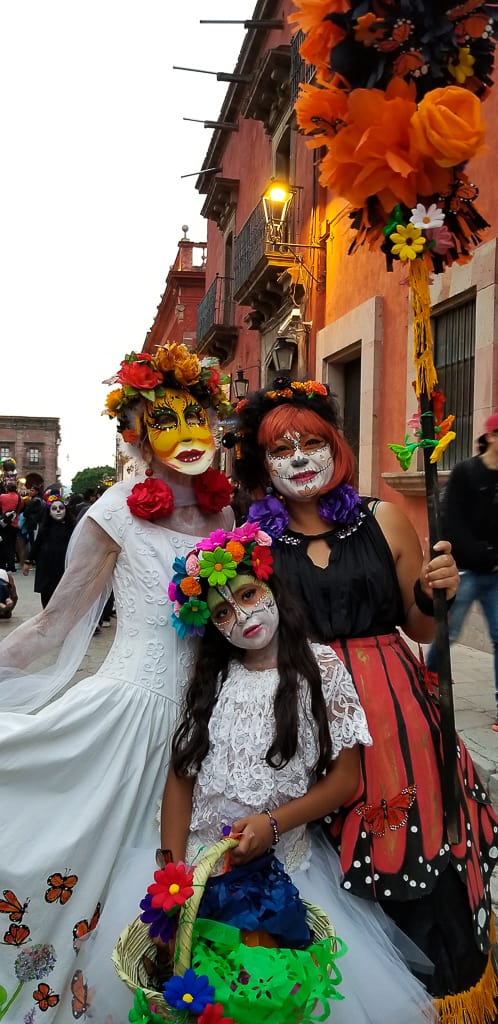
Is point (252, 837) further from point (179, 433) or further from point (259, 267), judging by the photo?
point (259, 267)

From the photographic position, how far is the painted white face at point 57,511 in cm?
757

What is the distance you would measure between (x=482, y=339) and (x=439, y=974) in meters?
4.91

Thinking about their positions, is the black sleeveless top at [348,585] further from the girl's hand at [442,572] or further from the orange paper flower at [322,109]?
the orange paper flower at [322,109]

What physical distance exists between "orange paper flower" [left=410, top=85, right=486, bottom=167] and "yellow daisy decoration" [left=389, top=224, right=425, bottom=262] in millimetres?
162

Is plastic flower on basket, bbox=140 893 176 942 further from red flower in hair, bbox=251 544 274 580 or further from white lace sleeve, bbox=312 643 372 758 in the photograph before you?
red flower in hair, bbox=251 544 274 580

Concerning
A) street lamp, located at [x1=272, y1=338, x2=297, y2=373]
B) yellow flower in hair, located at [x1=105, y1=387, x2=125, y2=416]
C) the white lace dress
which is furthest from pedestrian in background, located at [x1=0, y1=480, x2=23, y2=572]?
the white lace dress

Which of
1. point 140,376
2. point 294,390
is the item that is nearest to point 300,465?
point 294,390

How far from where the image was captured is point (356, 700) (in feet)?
5.64

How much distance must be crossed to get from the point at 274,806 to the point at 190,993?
486mm

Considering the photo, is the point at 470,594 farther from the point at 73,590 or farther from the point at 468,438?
the point at 73,590

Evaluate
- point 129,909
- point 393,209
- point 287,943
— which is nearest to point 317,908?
point 287,943

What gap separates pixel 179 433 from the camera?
2.27 m

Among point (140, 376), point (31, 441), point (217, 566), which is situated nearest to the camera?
point (217, 566)

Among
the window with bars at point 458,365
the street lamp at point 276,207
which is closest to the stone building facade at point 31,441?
the street lamp at point 276,207
